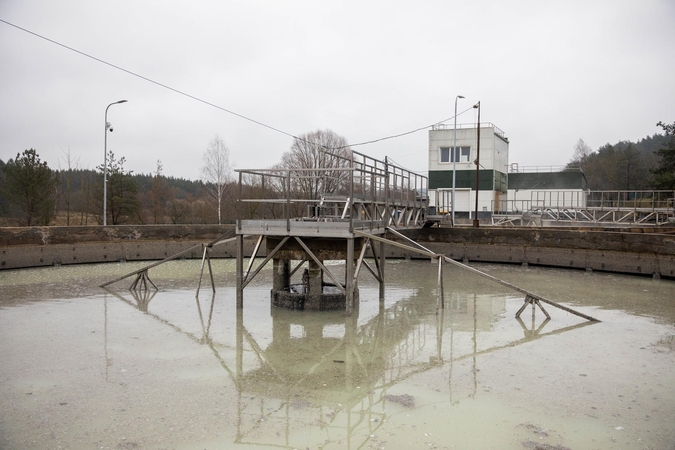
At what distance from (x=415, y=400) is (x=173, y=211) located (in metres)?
34.3

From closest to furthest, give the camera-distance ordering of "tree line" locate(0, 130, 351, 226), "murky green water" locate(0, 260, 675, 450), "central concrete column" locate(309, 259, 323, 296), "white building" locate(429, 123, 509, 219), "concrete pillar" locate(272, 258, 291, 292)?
1. "murky green water" locate(0, 260, 675, 450)
2. "central concrete column" locate(309, 259, 323, 296)
3. "concrete pillar" locate(272, 258, 291, 292)
4. "tree line" locate(0, 130, 351, 226)
5. "white building" locate(429, 123, 509, 219)

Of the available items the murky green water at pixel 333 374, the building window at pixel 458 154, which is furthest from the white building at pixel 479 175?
the murky green water at pixel 333 374

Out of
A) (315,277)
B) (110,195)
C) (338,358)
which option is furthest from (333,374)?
(110,195)

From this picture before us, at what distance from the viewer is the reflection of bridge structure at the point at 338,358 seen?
6117 mm

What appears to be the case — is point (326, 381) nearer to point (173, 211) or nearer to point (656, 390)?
point (656, 390)

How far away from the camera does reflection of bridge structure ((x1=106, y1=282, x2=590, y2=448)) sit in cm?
612

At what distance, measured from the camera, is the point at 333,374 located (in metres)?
7.75

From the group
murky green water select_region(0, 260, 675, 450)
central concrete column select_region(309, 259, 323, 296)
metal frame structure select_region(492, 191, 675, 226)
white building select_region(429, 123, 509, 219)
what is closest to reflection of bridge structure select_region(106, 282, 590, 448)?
murky green water select_region(0, 260, 675, 450)

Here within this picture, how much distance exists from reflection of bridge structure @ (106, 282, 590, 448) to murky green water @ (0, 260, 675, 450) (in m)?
0.03

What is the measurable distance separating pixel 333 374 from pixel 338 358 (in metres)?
0.87

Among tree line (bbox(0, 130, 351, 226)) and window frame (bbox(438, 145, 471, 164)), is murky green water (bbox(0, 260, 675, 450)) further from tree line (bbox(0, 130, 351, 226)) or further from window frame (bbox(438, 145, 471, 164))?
window frame (bbox(438, 145, 471, 164))

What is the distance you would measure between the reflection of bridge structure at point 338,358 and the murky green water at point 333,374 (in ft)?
0.10

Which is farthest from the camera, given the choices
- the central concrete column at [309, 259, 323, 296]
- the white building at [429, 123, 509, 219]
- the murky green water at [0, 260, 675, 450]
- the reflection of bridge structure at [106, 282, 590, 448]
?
the white building at [429, 123, 509, 219]

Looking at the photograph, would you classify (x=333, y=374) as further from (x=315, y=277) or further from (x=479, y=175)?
(x=479, y=175)
